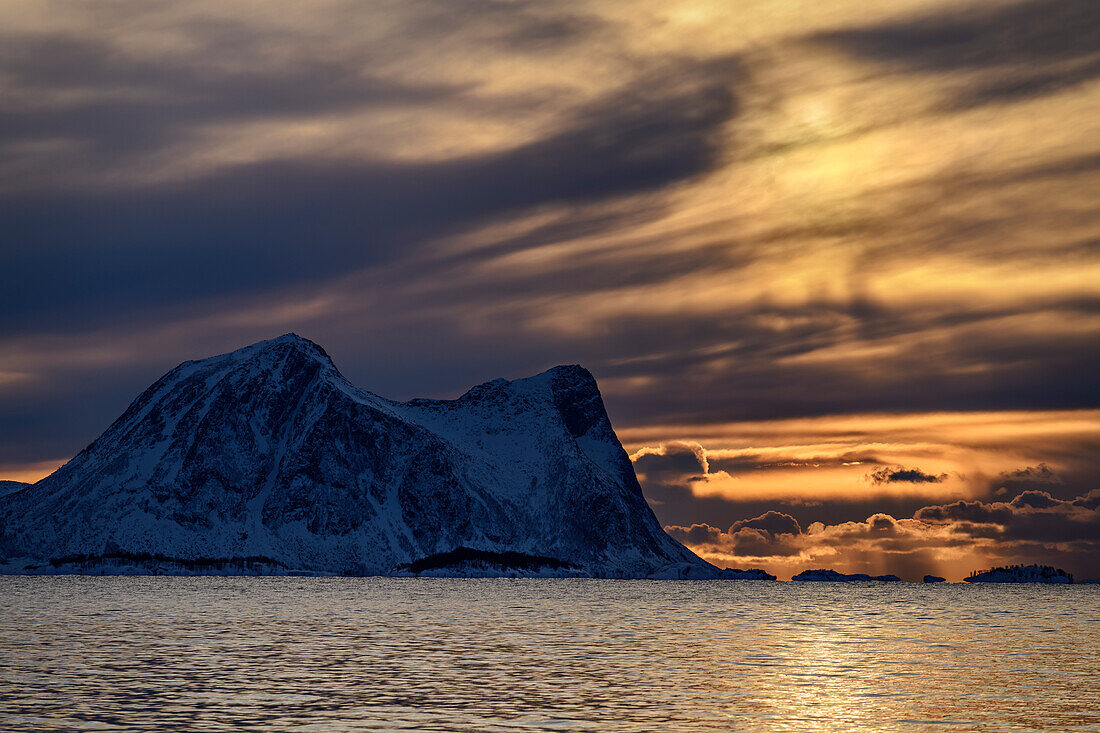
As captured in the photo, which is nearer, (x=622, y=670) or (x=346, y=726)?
(x=346, y=726)

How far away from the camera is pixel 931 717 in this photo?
6412 centimetres

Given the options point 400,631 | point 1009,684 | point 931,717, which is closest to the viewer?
point 931,717

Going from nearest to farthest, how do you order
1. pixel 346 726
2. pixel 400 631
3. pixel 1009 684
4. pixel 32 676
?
pixel 346 726 → pixel 32 676 → pixel 1009 684 → pixel 400 631

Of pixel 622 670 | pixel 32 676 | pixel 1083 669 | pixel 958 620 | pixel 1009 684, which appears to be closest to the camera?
pixel 32 676

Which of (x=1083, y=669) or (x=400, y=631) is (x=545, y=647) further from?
(x=1083, y=669)

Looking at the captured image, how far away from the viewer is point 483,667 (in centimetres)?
8875

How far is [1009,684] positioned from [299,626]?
87.8 metres

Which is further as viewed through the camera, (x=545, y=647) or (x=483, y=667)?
(x=545, y=647)

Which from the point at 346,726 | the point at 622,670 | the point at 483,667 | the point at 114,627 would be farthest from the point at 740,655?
the point at 114,627

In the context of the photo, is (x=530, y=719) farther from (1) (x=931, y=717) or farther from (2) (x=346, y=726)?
(1) (x=931, y=717)

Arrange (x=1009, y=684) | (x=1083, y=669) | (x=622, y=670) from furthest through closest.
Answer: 1. (x=1083, y=669)
2. (x=622, y=670)
3. (x=1009, y=684)

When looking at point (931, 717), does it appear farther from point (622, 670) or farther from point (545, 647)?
point (545, 647)

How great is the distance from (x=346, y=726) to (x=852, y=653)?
68438mm

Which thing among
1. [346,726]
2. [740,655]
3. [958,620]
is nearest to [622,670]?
[740,655]
